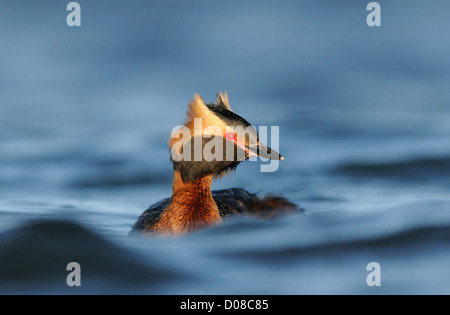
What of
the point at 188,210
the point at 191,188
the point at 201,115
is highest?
the point at 201,115

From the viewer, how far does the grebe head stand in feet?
25.4

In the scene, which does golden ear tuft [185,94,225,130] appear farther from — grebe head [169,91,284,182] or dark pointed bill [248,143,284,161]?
dark pointed bill [248,143,284,161]

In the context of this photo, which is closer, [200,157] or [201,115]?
[200,157]

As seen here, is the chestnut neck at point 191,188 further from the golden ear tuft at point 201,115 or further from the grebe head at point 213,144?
the golden ear tuft at point 201,115

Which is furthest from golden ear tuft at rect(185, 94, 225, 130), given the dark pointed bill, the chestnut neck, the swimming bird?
the chestnut neck

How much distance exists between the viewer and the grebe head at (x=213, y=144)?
25.4 feet

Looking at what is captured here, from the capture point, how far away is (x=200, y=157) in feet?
25.4

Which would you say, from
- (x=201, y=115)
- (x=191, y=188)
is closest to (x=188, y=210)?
(x=191, y=188)

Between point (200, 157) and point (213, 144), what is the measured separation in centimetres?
18

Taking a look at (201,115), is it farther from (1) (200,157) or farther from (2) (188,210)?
(2) (188,210)

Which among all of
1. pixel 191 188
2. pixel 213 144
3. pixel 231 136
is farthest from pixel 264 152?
pixel 191 188

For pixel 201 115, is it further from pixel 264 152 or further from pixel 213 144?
pixel 264 152

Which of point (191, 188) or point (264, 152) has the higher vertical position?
point (264, 152)

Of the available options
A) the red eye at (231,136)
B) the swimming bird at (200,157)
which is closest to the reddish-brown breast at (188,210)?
the swimming bird at (200,157)
